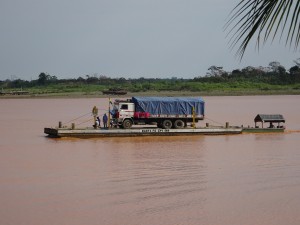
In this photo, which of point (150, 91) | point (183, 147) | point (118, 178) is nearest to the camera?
point (118, 178)

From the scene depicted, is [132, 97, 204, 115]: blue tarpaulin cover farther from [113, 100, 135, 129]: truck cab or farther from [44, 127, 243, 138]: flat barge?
[44, 127, 243, 138]: flat barge

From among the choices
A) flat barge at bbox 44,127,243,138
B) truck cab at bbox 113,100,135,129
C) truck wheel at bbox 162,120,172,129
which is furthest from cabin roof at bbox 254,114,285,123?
truck cab at bbox 113,100,135,129

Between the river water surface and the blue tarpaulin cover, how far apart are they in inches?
73.6

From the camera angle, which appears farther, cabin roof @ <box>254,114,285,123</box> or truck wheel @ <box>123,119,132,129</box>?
cabin roof @ <box>254,114,285,123</box>

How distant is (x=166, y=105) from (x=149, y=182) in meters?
12.6

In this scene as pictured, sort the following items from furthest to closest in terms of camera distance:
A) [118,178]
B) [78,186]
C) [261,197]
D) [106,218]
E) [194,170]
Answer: [194,170]
[118,178]
[78,186]
[261,197]
[106,218]

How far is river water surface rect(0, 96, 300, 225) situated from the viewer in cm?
1070

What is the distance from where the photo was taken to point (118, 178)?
1500cm

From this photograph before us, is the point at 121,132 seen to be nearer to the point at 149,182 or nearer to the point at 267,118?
the point at 267,118

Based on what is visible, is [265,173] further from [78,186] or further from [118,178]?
[78,186]

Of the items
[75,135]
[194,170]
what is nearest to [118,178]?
[194,170]

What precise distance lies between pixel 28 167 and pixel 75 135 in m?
7.61

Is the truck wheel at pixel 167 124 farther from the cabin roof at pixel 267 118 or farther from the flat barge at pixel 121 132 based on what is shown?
the cabin roof at pixel 267 118

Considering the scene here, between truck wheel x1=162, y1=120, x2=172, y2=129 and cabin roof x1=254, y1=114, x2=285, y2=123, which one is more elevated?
cabin roof x1=254, y1=114, x2=285, y2=123
